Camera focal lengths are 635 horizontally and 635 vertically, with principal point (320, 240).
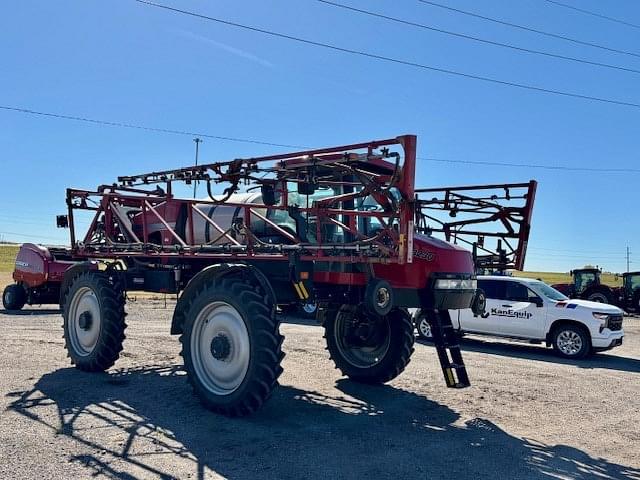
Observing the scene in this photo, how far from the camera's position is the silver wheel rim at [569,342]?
13.7m

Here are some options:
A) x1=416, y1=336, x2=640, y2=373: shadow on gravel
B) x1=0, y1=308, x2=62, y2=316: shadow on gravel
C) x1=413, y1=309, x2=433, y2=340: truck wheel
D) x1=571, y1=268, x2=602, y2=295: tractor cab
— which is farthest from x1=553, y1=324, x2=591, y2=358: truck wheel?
x1=0, y1=308, x2=62, y2=316: shadow on gravel

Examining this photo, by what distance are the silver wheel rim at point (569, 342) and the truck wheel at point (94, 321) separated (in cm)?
941

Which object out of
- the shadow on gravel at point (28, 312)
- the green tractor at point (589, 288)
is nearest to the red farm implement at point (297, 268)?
the shadow on gravel at point (28, 312)

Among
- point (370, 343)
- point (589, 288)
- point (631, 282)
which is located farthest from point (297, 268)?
point (631, 282)

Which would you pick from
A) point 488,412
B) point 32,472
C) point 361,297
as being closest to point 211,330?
point 361,297

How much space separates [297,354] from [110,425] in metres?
5.63

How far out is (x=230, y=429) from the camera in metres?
6.22

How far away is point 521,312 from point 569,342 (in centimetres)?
123

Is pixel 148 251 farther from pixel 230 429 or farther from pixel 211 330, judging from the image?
pixel 230 429

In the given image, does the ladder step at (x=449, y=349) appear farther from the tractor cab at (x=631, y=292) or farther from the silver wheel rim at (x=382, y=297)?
the tractor cab at (x=631, y=292)

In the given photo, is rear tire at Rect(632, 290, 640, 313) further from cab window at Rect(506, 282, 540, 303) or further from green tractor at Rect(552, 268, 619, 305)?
cab window at Rect(506, 282, 540, 303)

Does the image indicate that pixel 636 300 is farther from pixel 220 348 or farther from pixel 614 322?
pixel 220 348

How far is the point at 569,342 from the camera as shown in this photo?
1376cm

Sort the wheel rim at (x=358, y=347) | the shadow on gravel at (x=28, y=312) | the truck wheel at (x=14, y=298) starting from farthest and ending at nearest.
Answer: the truck wheel at (x=14, y=298) < the shadow on gravel at (x=28, y=312) < the wheel rim at (x=358, y=347)
